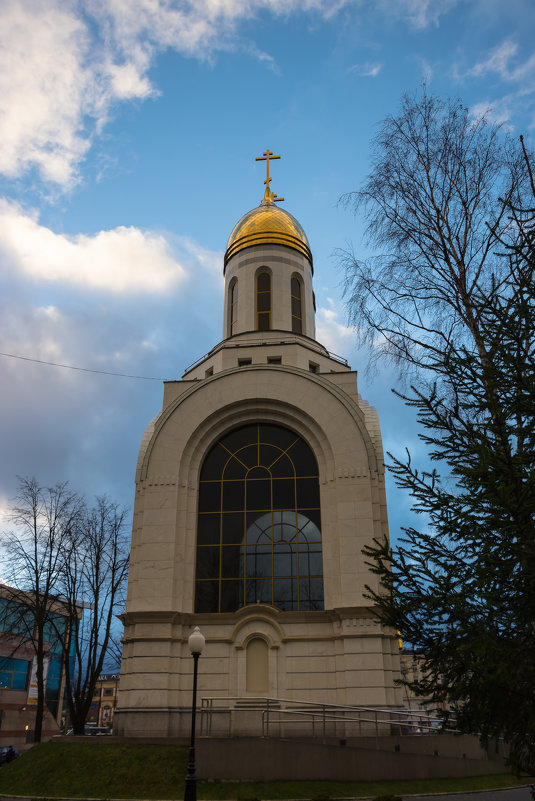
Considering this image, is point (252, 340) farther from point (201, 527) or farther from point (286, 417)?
point (201, 527)

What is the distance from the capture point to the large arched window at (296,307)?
33656mm

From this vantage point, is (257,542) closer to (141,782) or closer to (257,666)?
(257,666)

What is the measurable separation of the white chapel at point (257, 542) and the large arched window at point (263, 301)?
2298mm

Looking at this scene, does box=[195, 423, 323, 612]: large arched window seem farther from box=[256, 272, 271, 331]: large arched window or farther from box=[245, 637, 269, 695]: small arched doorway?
box=[256, 272, 271, 331]: large arched window

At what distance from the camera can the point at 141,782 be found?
1777 cm

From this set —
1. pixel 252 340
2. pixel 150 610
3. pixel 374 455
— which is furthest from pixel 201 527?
pixel 252 340

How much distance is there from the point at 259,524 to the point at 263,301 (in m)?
12.9

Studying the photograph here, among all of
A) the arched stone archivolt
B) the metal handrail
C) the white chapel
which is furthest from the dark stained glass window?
the metal handrail

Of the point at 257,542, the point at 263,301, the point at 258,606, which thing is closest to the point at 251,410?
the point at 257,542

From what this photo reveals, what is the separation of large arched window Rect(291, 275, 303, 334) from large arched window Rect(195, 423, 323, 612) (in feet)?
24.8

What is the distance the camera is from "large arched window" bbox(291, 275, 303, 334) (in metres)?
33.7

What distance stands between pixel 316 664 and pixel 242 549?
526 centimetres

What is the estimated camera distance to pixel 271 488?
26750mm

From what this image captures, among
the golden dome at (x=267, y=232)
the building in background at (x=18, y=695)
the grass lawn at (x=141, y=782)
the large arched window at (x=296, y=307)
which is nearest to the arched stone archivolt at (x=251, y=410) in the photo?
the large arched window at (x=296, y=307)
